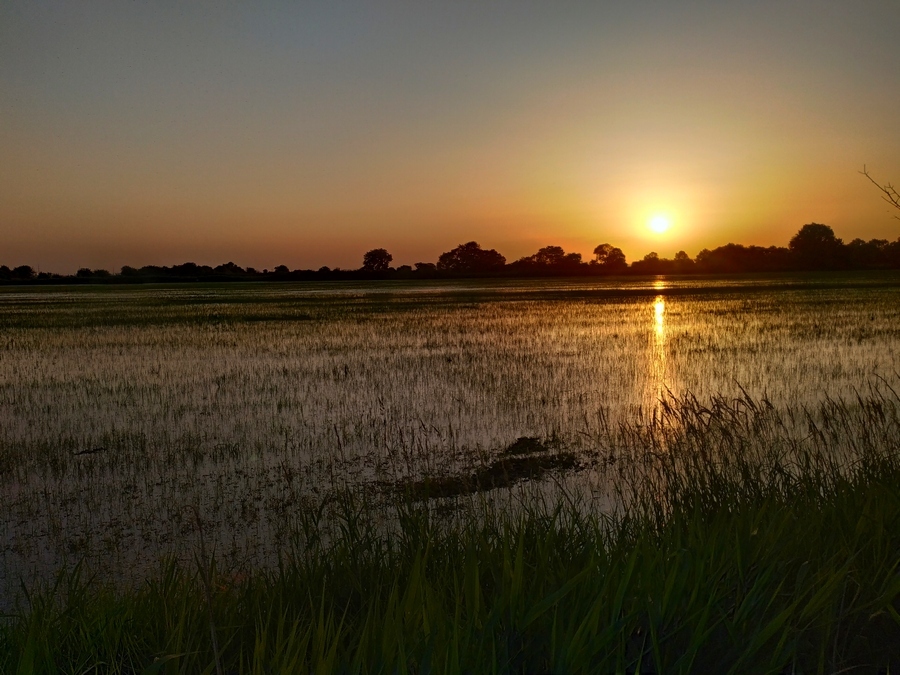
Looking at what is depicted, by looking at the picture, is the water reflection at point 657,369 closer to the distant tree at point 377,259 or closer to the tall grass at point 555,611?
the tall grass at point 555,611

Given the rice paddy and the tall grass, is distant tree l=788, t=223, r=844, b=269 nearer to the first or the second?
the rice paddy

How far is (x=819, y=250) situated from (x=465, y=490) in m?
129

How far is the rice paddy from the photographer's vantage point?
2713mm

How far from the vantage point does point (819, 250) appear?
116188 millimetres

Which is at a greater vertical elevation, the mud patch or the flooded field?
the flooded field

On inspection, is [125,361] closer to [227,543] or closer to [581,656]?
[227,543]

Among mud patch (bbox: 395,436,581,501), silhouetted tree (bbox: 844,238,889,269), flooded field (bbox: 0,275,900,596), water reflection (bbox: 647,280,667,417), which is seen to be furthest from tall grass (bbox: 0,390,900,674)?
silhouetted tree (bbox: 844,238,889,269)

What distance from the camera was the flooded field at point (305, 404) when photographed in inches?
259

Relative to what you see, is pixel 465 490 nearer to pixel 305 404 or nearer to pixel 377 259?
pixel 305 404

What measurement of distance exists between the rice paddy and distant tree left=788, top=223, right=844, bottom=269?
105m

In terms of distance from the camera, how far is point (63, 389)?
13.4 meters

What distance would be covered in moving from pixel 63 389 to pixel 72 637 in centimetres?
1186

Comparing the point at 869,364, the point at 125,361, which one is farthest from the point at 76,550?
the point at 869,364

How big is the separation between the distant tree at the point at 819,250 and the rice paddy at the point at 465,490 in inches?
4132
